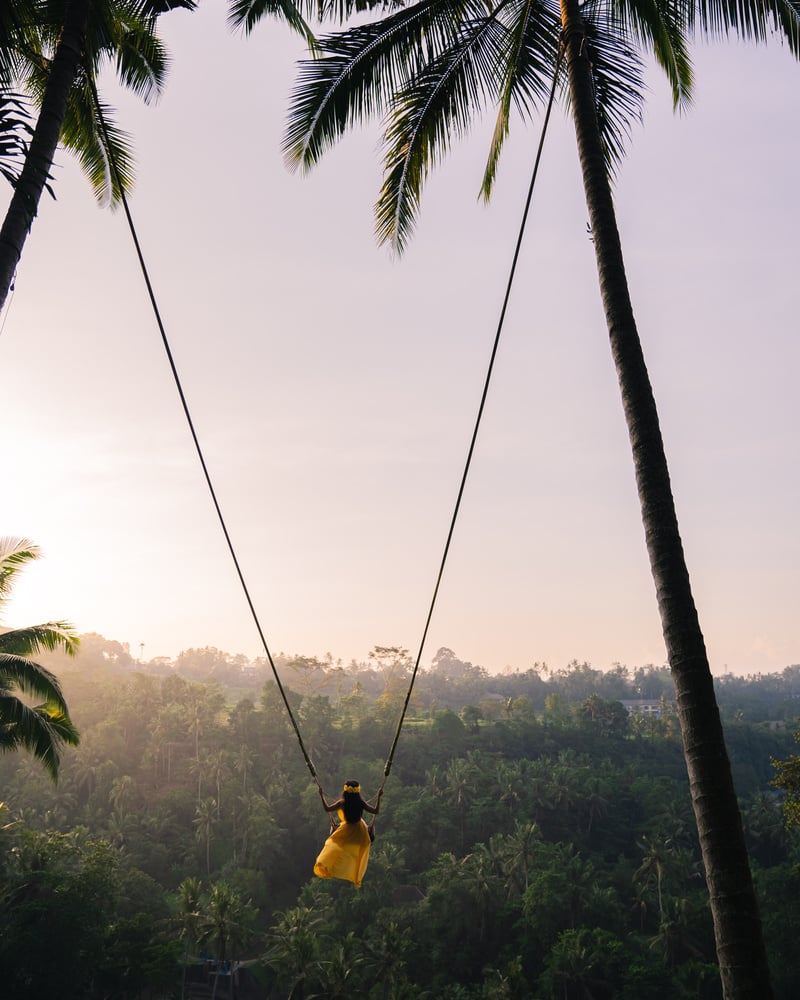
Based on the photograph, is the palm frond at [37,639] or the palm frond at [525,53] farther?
the palm frond at [37,639]

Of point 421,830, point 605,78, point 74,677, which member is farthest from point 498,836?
point 605,78

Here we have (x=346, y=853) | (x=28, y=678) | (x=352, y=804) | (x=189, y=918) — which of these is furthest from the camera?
(x=189, y=918)

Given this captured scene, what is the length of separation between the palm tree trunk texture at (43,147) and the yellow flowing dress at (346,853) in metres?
5.36

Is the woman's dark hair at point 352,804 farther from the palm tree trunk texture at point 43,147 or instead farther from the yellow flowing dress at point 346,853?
the palm tree trunk texture at point 43,147

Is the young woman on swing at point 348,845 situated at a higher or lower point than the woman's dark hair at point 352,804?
lower

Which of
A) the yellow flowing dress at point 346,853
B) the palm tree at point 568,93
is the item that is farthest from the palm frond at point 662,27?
the yellow flowing dress at point 346,853

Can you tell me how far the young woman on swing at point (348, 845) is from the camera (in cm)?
665

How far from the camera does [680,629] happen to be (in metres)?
4.28

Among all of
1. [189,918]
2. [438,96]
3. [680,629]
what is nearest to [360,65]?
[438,96]

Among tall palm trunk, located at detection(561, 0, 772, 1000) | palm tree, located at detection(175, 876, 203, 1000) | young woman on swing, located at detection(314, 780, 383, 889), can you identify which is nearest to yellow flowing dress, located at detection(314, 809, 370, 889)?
young woman on swing, located at detection(314, 780, 383, 889)

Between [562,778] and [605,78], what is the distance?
6849 cm

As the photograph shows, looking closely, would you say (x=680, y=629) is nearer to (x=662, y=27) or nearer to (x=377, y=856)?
(x=662, y=27)

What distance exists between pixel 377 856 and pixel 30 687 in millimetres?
43276

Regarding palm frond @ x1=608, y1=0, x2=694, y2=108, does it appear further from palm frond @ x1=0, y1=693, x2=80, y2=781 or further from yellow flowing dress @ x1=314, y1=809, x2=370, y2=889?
palm frond @ x1=0, y1=693, x2=80, y2=781
